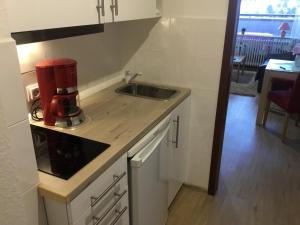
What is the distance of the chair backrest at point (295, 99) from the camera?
2.91 m

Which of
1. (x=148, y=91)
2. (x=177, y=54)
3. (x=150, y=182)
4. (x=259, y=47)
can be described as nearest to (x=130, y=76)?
(x=148, y=91)

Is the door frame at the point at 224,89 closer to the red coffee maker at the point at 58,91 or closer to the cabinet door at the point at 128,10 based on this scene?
the cabinet door at the point at 128,10

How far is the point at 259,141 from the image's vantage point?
3.17m

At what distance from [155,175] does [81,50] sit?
0.94m

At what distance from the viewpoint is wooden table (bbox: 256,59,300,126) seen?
329 cm

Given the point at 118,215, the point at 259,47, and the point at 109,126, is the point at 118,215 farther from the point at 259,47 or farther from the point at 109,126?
the point at 259,47

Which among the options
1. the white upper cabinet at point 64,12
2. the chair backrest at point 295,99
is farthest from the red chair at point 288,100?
the white upper cabinet at point 64,12

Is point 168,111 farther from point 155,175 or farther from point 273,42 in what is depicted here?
point 273,42

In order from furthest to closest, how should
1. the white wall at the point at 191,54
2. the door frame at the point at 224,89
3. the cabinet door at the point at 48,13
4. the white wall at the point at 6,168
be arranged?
the white wall at the point at 191,54
the door frame at the point at 224,89
the cabinet door at the point at 48,13
the white wall at the point at 6,168

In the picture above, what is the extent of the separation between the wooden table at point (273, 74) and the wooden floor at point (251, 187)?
0.79ft

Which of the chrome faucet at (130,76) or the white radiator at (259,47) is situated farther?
the white radiator at (259,47)

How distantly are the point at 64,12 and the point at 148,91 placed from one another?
1.14 meters

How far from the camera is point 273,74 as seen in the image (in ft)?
11.0

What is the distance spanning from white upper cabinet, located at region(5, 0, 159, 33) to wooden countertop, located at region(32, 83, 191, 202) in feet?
1.72
